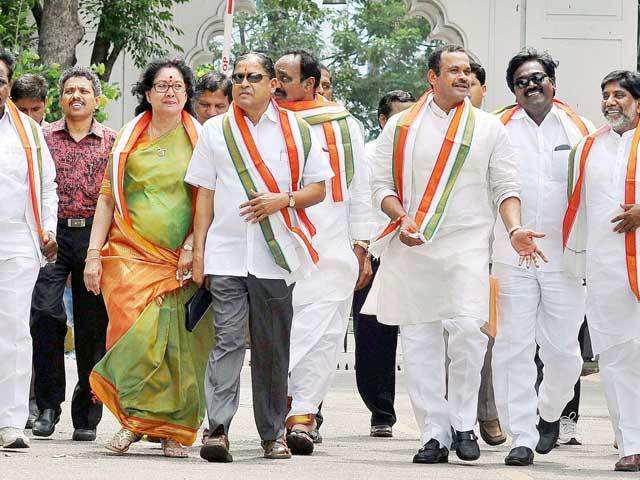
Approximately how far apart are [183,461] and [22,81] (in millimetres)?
3013

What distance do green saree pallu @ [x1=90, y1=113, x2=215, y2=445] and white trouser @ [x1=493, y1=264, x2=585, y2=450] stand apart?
5.02 feet

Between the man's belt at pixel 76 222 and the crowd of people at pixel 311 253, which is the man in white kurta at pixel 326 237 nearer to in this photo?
the crowd of people at pixel 311 253

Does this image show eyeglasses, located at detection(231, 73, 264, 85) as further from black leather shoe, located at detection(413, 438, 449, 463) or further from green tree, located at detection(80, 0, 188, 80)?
green tree, located at detection(80, 0, 188, 80)

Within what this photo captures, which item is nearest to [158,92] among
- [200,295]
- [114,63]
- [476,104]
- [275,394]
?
[200,295]

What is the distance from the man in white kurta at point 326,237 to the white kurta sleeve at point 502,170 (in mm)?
1217

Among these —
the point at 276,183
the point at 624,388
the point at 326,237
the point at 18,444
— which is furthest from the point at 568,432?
the point at 18,444

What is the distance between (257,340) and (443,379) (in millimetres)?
1003

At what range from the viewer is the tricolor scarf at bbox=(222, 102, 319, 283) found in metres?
8.21

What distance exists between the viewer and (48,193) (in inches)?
345

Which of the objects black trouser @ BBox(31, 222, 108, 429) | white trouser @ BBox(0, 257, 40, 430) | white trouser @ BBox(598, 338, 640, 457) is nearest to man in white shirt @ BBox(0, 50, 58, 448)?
white trouser @ BBox(0, 257, 40, 430)

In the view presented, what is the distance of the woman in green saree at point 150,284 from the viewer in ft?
27.3

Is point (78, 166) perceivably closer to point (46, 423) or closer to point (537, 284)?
point (46, 423)

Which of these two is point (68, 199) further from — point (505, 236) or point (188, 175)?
point (505, 236)

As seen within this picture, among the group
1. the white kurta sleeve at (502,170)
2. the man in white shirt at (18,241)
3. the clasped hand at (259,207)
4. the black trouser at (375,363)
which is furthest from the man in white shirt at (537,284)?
the man in white shirt at (18,241)
